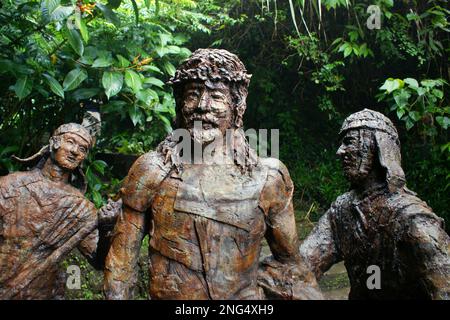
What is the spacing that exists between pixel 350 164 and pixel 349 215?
0.96 ft

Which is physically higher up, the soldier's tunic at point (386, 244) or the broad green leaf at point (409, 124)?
the broad green leaf at point (409, 124)

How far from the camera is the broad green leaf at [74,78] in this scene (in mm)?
4117

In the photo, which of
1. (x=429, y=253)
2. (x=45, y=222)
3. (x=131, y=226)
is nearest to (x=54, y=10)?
(x=45, y=222)

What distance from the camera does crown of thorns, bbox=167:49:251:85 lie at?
8.79 feet

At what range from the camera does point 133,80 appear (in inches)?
163

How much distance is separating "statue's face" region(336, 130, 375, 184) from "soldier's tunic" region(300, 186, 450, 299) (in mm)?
125

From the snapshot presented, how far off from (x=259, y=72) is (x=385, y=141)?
437cm

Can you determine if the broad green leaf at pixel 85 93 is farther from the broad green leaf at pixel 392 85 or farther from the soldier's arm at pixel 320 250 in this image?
the broad green leaf at pixel 392 85

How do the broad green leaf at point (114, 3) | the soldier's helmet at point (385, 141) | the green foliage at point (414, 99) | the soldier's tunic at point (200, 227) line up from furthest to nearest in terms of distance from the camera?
the green foliage at point (414, 99) < the broad green leaf at point (114, 3) < the soldier's helmet at point (385, 141) < the soldier's tunic at point (200, 227)

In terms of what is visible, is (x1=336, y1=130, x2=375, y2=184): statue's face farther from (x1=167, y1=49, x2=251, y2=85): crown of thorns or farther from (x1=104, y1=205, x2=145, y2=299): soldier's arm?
(x1=104, y1=205, x2=145, y2=299): soldier's arm

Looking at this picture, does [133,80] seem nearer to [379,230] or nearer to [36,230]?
[36,230]

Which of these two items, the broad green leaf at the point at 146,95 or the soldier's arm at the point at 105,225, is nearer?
the soldier's arm at the point at 105,225

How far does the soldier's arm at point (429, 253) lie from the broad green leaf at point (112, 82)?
2278mm

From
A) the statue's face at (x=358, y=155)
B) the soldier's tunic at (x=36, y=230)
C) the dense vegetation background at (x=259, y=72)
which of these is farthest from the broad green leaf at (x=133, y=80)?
the statue's face at (x=358, y=155)
